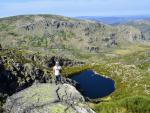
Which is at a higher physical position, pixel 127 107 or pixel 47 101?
pixel 47 101

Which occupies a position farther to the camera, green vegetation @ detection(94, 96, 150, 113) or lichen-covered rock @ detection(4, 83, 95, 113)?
green vegetation @ detection(94, 96, 150, 113)

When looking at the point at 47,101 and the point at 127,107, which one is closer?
the point at 47,101

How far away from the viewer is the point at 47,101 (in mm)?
24188

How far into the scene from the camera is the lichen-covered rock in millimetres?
23344

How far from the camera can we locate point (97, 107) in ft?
98.2

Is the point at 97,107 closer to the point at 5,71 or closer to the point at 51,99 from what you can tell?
the point at 51,99

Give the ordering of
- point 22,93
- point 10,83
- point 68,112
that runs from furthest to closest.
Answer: point 10,83 → point 22,93 → point 68,112

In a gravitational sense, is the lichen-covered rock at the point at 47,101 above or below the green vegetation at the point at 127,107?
above

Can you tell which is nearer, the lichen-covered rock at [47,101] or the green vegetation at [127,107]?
the lichen-covered rock at [47,101]

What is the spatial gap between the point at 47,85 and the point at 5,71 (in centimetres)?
12458

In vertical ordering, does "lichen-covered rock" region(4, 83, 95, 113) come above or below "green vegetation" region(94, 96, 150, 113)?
above

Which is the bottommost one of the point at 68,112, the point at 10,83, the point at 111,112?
the point at 10,83

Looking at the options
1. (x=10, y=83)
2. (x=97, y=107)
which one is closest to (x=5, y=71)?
(x=10, y=83)

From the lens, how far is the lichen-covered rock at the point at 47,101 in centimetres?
2334
